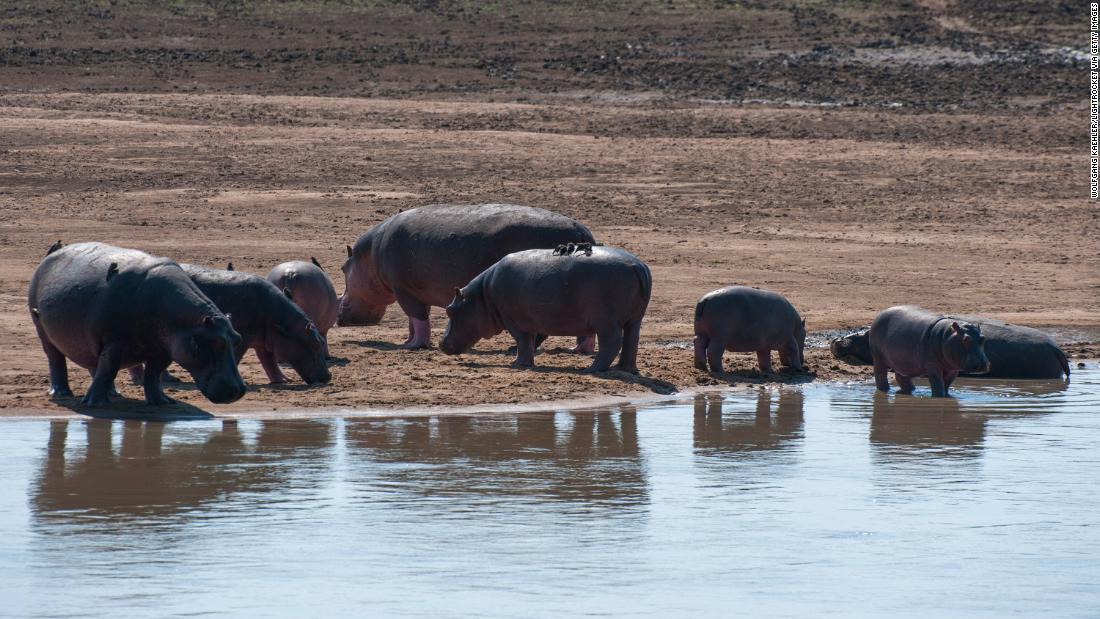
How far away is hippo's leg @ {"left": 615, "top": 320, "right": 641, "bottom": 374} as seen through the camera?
1410 centimetres

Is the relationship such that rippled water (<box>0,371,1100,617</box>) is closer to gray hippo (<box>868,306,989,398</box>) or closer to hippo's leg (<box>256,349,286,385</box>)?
gray hippo (<box>868,306,989,398</box>)

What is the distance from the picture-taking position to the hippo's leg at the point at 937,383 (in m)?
14.1

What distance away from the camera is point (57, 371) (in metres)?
12.5

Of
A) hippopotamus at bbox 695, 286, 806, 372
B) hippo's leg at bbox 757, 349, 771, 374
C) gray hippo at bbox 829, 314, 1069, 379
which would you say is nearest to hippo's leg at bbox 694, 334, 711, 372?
hippopotamus at bbox 695, 286, 806, 372

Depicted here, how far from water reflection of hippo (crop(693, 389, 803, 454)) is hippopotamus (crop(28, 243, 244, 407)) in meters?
3.15

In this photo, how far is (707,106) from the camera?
2992 centimetres

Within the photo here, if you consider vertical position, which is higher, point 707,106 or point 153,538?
point 707,106

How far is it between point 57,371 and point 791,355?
601cm

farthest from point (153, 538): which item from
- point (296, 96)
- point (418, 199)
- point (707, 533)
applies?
point (296, 96)

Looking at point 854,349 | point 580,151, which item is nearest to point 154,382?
point 854,349

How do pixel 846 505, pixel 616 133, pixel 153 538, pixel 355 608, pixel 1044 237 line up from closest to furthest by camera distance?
pixel 355 608 < pixel 153 538 < pixel 846 505 < pixel 1044 237 < pixel 616 133

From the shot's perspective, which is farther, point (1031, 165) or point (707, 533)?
point (1031, 165)

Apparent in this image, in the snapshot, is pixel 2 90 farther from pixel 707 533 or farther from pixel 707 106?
pixel 707 533

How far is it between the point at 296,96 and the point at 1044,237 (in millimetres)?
13216
